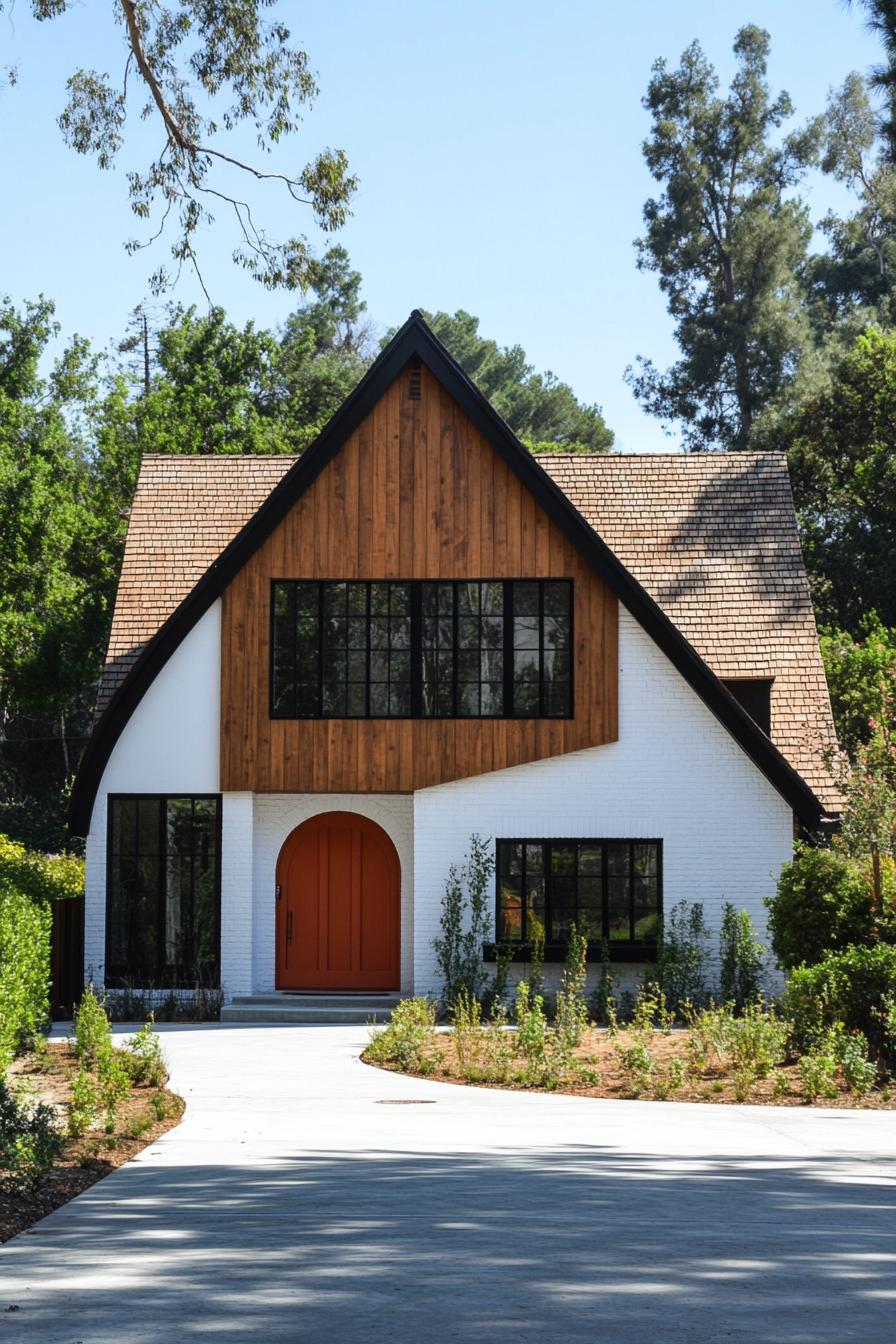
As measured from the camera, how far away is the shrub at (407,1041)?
15266 millimetres

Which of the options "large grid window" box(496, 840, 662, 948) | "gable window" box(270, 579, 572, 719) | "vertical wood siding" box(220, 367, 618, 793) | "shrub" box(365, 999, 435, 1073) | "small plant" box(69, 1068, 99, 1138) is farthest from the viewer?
"gable window" box(270, 579, 572, 719)

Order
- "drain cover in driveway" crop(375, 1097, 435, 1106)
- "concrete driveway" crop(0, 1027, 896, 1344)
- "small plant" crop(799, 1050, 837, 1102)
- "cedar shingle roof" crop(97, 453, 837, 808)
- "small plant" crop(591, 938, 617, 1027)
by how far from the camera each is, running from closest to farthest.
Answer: "concrete driveway" crop(0, 1027, 896, 1344)
"drain cover in driveway" crop(375, 1097, 435, 1106)
"small plant" crop(799, 1050, 837, 1102)
"small plant" crop(591, 938, 617, 1027)
"cedar shingle roof" crop(97, 453, 837, 808)

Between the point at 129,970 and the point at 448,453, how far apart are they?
7.92 m

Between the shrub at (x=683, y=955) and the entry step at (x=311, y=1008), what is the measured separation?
3477mm

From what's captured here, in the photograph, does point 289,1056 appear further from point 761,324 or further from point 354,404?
point 761,324

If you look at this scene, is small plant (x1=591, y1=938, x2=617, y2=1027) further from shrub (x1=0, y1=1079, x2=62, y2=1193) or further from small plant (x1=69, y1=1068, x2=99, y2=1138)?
shrub (x1=0, y1=1079, x2=62, y2=1193)

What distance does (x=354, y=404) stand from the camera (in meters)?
21.4

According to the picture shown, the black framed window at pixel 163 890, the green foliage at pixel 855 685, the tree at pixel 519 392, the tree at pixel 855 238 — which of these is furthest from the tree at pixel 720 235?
the black framed window at pixel 163 890

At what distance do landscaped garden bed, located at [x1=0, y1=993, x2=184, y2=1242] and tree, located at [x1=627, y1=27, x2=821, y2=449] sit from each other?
39.9 meters

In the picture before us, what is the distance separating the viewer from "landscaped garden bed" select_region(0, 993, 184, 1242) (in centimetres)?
877

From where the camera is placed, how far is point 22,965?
1560 centimetres

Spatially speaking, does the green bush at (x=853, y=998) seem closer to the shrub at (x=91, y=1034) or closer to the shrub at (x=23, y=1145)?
the shrub at (x=91, y=1034)

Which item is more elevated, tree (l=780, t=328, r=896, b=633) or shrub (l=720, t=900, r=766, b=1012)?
tree (l=780, t=328, r=896, b=633)

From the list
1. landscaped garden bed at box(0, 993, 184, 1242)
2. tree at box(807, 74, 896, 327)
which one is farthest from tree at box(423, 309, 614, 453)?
landscaped garden bed at box(0, 993, 184, 1242)
